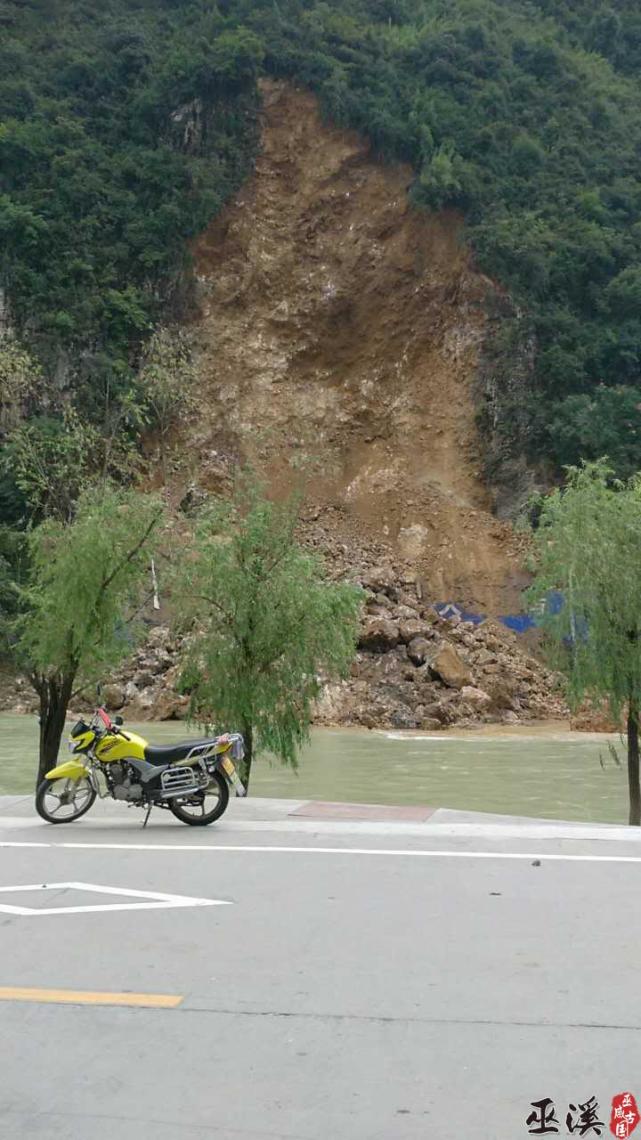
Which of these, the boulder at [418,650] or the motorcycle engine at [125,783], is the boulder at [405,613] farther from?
the motorcycle engine at [125,783]

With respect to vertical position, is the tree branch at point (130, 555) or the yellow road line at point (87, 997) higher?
the tree branch at point (130, 555)

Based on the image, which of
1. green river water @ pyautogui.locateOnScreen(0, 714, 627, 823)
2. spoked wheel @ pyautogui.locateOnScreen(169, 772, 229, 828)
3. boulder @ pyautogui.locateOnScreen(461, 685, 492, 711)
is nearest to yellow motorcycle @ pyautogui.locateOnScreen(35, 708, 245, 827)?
spoked wheel @ pyautogui.locateOnScreen(169, 772, 229, 828)

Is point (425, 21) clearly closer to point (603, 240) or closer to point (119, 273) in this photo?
point (603, 240)

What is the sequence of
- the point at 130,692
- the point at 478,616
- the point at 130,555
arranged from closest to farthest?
the point at 130,555 < the point at 130,692 < the point at 478,616

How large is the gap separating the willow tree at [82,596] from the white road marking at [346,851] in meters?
6.65

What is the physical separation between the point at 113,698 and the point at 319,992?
1185 inches

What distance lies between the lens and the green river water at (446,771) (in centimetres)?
1945

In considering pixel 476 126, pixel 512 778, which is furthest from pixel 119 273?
pixel 512 778

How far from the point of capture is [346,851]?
26.3 ft

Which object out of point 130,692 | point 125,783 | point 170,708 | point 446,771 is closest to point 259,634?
point 125,783

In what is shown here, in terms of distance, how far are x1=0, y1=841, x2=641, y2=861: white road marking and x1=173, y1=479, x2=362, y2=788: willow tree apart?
6.45m

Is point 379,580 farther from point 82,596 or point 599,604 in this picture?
point 82,596

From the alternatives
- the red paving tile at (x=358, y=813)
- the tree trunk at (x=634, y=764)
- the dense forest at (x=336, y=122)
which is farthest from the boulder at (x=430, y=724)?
the red paving tile at (x=358, y=813)

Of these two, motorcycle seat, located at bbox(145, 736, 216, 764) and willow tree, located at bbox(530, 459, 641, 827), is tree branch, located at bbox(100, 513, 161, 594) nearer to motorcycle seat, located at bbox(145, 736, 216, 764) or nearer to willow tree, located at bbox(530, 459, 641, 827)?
willow tree, located at bbox(530, 459, 641, 827)
